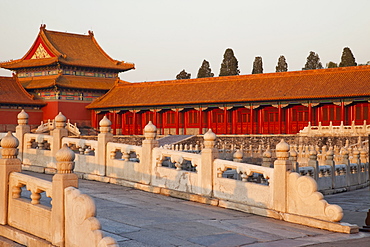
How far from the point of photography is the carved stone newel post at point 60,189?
7.41 m

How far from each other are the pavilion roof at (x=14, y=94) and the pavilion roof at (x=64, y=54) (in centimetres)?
217

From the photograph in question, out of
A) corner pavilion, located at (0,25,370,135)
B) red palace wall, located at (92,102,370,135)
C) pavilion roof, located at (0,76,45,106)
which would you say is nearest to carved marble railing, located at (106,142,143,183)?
corner pavilion, located at (0,25,370,135)

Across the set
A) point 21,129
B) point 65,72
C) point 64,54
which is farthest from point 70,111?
point 21,129

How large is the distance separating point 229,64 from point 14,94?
25.0 meters

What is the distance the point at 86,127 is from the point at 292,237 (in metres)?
39.7

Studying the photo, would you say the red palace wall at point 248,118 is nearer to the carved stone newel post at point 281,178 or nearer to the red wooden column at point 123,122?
the red wooden column at point 123,122

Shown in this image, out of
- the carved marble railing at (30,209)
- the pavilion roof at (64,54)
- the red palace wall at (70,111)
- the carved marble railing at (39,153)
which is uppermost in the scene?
the pavilion roof at (64,54)

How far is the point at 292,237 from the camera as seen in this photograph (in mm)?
8414

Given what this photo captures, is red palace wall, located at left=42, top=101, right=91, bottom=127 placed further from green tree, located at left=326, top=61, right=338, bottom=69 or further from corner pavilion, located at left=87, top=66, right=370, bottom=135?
green tree, located at left=326, top=61, right=338, bottom=69

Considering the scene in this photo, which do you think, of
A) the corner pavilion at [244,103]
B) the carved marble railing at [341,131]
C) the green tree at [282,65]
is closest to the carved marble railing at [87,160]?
the carved marble railing at [341,131]

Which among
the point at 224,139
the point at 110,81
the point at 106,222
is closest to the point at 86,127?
the point at 110,81

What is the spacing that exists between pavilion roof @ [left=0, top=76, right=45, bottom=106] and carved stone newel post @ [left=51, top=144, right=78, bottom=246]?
1450 inches

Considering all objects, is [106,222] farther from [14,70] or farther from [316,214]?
[14,70]

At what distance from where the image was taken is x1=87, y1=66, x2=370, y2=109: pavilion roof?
37344 millimetres
